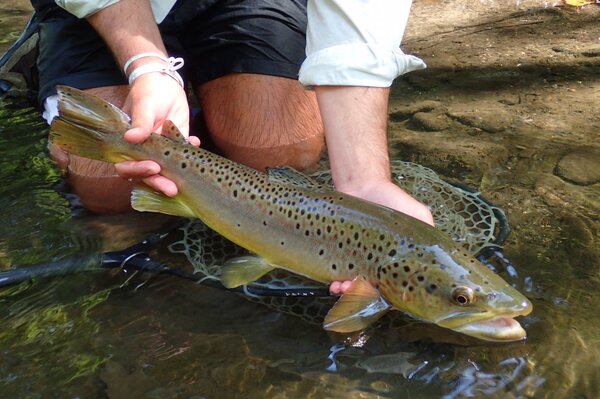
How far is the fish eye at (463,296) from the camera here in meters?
1.59

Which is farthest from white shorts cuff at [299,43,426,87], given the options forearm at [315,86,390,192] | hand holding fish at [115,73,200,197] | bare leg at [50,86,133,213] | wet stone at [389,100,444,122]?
wet stone at [389,100,444,122]

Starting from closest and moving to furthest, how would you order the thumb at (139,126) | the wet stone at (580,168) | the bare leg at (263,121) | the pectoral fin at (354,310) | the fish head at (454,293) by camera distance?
1. the fish head at (454,293)
2. the pectoral fin at (354,310)
3. the thumb at (139,126)
4. the wet stone at (580,168)
5. the bare leg at (263,121)

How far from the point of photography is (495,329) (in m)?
1.63

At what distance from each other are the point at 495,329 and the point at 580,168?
1.30 m

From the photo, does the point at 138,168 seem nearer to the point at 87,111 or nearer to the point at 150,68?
the point at 87,111

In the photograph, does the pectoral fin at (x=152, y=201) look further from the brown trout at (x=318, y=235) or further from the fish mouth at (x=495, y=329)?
the fish mouth at (x=495, y=329)

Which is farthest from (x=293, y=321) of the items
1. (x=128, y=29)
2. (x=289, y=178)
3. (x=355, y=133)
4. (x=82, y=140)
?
(x=128, y=29)

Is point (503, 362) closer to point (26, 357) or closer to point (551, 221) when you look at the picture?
point (551, 221)

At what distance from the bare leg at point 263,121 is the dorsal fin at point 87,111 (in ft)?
2.55

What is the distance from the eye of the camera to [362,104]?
7.27 ft

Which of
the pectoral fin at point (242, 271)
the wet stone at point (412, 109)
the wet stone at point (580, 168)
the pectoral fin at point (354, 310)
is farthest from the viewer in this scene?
the wet stone at point (412, 109)

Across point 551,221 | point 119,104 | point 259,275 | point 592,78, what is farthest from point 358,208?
point 592,78

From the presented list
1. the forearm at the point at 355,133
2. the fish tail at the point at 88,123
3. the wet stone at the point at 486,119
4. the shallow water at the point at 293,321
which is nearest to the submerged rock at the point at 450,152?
the shallow water at the point at 293,321

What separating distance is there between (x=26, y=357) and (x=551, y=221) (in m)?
1.77
